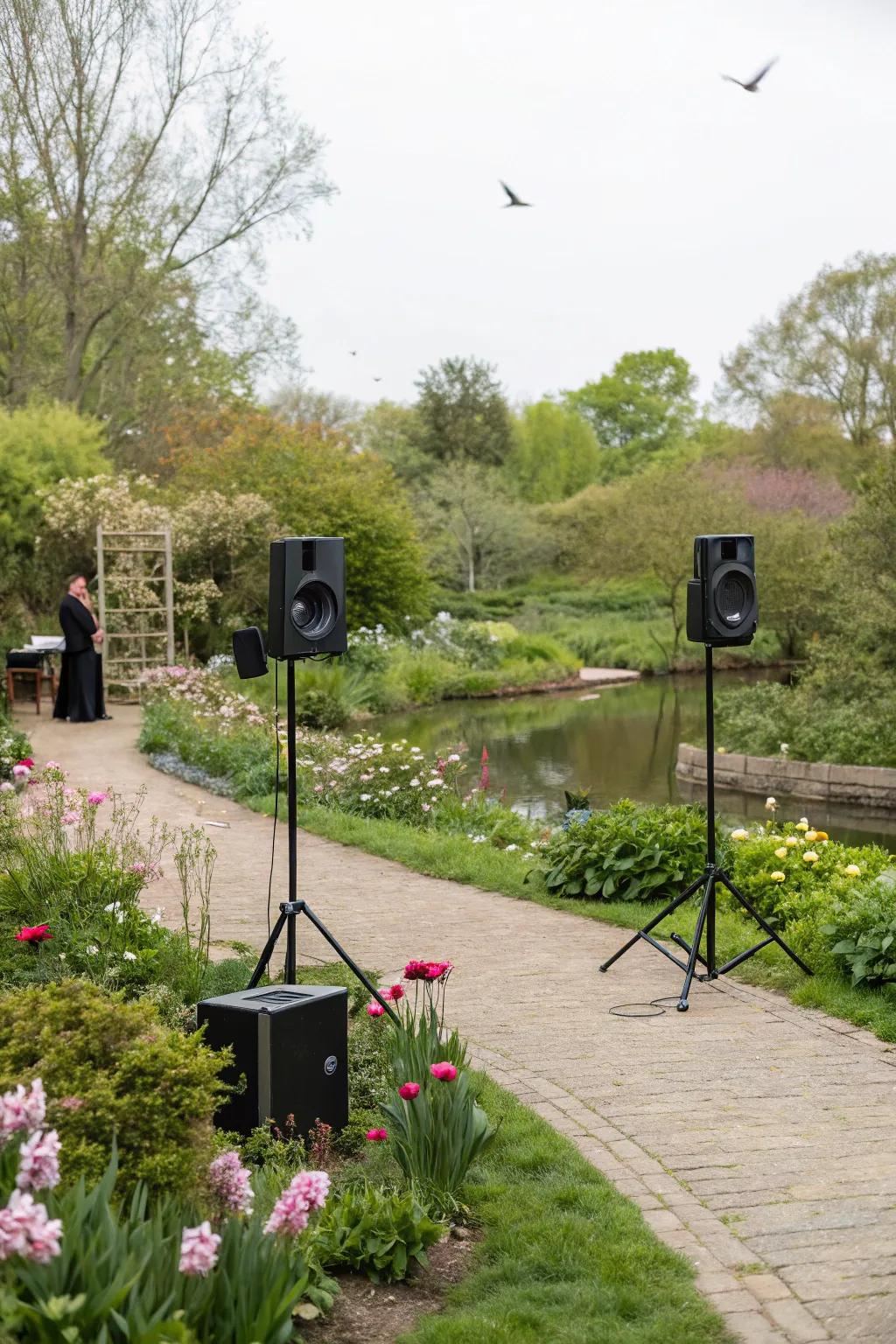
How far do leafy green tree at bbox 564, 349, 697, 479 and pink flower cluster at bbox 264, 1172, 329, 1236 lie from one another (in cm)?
7095

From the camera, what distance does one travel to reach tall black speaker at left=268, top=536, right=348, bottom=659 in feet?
17.3

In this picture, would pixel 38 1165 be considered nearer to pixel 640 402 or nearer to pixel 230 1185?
pixel 230 1185

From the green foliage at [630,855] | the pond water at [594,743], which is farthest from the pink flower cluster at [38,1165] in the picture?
the pond water at [594,743]

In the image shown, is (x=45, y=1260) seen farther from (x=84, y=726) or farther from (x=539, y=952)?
(x=84, y=726)

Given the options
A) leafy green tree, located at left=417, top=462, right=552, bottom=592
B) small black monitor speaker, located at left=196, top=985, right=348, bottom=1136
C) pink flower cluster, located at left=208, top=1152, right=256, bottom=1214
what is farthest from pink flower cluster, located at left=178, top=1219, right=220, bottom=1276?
leafy green tree, located at left=417, top=462, right=552, bottom=592

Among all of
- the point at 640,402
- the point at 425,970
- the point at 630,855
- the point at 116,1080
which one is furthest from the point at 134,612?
the point at 640,402

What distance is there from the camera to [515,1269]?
3.63 metres

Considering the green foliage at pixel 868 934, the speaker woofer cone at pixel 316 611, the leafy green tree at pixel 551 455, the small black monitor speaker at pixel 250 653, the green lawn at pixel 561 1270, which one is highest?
the leafy green tree at pixel 551 455

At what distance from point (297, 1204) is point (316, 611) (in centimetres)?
280

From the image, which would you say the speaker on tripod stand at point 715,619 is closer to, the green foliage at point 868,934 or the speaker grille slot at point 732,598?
the speaker grille slot at point 732,598

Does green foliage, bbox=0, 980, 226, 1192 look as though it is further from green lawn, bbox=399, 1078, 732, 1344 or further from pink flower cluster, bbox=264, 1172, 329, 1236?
green lawn, bbox=399, 1078, 732, 1344

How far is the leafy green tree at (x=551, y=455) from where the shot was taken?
186 feet

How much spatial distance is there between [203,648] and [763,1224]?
68.1 ft

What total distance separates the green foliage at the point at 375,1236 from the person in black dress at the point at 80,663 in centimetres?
1336
